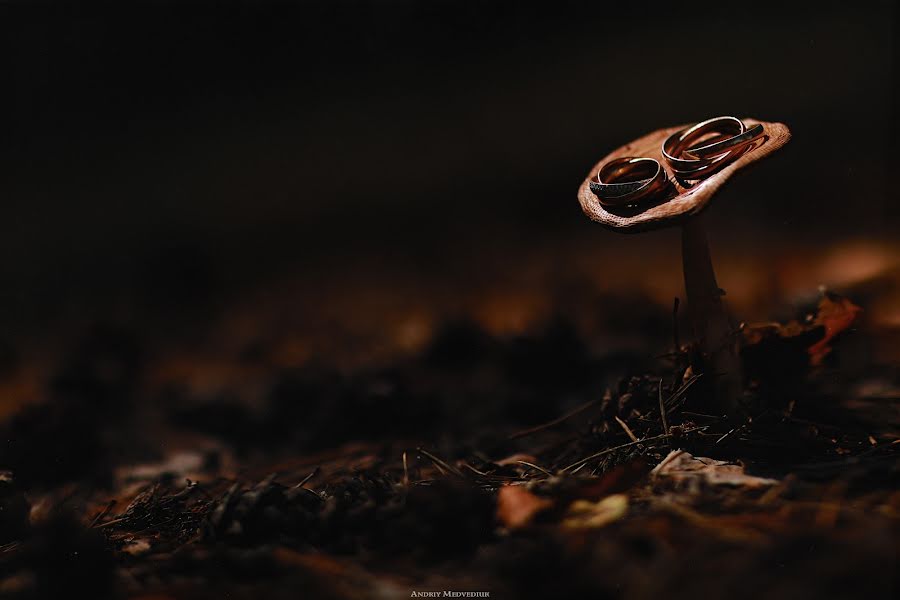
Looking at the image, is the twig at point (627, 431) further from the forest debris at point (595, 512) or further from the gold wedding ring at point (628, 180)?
the gold wedding ring at point (628, 180)

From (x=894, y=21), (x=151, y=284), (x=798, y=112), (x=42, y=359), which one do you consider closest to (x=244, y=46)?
(x=151, y=284)

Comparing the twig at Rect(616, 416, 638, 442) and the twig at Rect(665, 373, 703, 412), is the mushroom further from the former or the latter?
the twig at Rect(616, 416, 638, 442)

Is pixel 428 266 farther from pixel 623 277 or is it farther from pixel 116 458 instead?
pixel 116 458

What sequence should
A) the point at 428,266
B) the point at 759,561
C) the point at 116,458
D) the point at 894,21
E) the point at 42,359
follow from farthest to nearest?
the point at 428,266 → the point at 42,359 → the point at 894,21 → the point at 116,458 → the point at 759,561

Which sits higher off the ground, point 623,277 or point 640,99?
point 640,99

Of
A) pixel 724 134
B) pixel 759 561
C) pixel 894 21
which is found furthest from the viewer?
pixel 894 21

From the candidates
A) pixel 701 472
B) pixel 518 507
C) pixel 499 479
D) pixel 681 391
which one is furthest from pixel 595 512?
pixel 681 391
